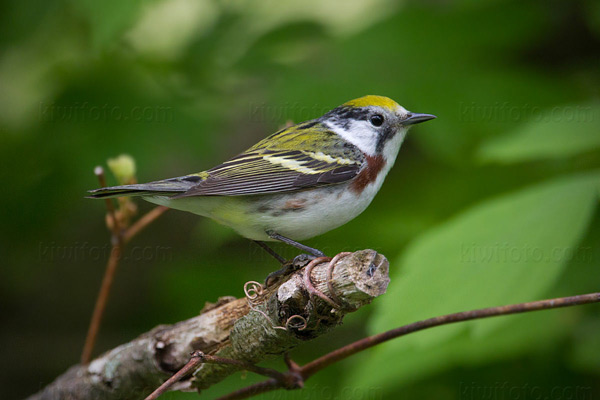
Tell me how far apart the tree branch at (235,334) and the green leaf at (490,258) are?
45 centimetres

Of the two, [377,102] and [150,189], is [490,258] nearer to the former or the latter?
[377,102]

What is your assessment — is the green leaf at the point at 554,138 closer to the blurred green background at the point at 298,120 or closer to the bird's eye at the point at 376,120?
the blurred green background at the point at 298,120

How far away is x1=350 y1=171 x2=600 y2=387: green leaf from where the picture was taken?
2.38 metres

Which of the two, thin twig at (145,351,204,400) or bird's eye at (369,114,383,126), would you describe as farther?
bird's eye at (369,114,383,126)

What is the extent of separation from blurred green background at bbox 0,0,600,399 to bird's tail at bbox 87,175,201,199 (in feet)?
1.99

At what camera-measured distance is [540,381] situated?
11.9 ft

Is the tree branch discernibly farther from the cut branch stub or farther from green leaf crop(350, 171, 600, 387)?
green leaf crop(350, 171, 600, 387)

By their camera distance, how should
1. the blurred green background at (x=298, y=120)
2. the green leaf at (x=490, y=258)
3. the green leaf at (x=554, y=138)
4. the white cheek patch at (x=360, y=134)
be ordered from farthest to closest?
1. the white cheek patch at (x=360, y=134)
2. the blurred green background at (x=298, y=120)
3. the green leaf at (x=554, y=138)
4. the green leaf at (x=490, y=258)

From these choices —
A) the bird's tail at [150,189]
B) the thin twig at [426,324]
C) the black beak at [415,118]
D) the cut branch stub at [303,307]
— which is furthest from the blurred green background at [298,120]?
the bird's tail at [150,189]

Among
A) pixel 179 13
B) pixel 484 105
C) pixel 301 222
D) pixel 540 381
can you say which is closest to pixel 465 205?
pixel 484 105

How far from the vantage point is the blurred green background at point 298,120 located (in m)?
3.29

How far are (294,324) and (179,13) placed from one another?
346 centimetres

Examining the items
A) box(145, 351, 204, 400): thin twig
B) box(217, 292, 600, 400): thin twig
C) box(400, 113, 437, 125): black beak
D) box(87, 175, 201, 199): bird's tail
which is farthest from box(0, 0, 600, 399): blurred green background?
box(145, 351, 204, 400): thin twig

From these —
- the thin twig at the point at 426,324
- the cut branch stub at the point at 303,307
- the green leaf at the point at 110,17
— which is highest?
the green leaf at the point at 110,17
